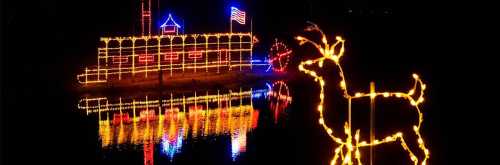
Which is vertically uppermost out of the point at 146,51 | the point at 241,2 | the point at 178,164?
the point at 241,2

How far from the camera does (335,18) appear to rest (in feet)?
88.5

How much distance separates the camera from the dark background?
12.9 m

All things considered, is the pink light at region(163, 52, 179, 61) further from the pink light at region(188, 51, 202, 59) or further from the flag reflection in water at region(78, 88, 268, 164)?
the flag reflection in water at region(78, 88, 268, 164)

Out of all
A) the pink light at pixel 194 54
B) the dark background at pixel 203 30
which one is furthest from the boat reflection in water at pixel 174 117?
the pink light at pixel 194 54

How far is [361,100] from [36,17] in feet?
26.9

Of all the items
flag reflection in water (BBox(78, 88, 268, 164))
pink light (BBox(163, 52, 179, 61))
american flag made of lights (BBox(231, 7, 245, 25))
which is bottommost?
flag reflection in water (BBox(78, 88, 268, 164))

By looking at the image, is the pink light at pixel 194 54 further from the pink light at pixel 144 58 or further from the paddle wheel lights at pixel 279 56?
the paddle wheel lights at pixel 279 56

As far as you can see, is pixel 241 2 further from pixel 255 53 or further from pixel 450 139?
pixel 450 139

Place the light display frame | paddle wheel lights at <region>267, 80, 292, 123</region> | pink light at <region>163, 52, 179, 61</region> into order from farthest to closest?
pink light at <region>163, 52, 179, 61</region> < the light display frame < paddle wheel lights at <region>267, 80, 292, 123</region>

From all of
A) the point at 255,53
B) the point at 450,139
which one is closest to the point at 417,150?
the point at 450,139

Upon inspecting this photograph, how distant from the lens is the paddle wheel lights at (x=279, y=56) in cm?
2256

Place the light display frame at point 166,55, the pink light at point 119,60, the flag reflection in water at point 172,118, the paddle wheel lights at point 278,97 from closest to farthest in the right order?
the flag reflection in water at point 172,118
the paddle wheel lights at point 278,97
the light display frame at point 166,55
the pink light at point 119,60

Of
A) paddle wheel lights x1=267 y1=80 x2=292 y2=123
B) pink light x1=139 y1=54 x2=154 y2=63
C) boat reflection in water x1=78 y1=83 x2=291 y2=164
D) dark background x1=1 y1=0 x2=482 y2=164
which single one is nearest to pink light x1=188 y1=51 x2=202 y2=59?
pink light x1=139 y1=54 x2=154 y2=63

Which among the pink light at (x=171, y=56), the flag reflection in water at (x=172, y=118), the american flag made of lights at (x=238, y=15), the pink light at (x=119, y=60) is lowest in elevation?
the flag reflection in water at (x=172, y=118)
